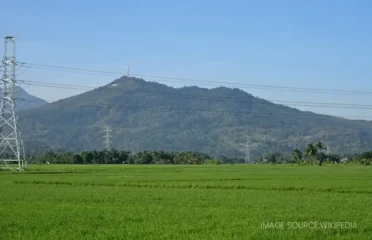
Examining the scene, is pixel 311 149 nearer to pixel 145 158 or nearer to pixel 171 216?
pixel 145 158

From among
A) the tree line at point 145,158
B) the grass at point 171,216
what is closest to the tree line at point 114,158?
the tree line at point 145,158

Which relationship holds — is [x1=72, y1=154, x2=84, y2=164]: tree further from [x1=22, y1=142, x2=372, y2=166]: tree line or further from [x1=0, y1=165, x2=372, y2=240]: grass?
[x1=0, y1=165, x2=372, y2=240]: grass

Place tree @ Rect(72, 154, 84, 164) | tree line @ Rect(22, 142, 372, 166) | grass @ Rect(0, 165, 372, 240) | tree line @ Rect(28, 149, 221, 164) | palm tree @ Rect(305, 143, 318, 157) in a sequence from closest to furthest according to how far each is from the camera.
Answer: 1. grass @ Rect(0, 165, 372, 240)
2. palm tree @ Rect(305, 143, 318, 157)
3. tree line @ Rect(22, 142, 372, 166)
4. tree @ Rect(72, 154, 84, 164)
5. tree line @ Rect(28, 149, 221, 164)

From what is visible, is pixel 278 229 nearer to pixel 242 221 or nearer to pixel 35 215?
pixel 242 221

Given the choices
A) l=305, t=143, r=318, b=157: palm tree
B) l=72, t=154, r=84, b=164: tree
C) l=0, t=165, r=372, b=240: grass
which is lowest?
l=72, t=154, r=84, b=164: tree

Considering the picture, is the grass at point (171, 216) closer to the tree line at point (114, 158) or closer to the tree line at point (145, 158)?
the tree line at point (145, 158)

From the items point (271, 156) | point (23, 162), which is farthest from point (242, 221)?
point (271, 156)

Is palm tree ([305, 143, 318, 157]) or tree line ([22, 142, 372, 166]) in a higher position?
palm tree ([305, 143, 318, 157])

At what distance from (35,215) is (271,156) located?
587 ft

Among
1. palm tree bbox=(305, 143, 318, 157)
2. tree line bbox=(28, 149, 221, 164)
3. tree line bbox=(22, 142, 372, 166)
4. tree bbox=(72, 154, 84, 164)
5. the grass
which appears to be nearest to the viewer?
the grass

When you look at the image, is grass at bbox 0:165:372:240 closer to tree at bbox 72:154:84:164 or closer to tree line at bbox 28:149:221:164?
tree at bbox 72:154:84:164

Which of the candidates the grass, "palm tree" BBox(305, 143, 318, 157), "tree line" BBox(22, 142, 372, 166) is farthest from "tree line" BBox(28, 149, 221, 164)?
the grass

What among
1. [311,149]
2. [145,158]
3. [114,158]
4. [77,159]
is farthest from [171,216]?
[145,158]

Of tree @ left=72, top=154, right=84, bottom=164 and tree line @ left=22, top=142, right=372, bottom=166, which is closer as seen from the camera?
tree line @ left=22, top=142, right=372, bottom=166
